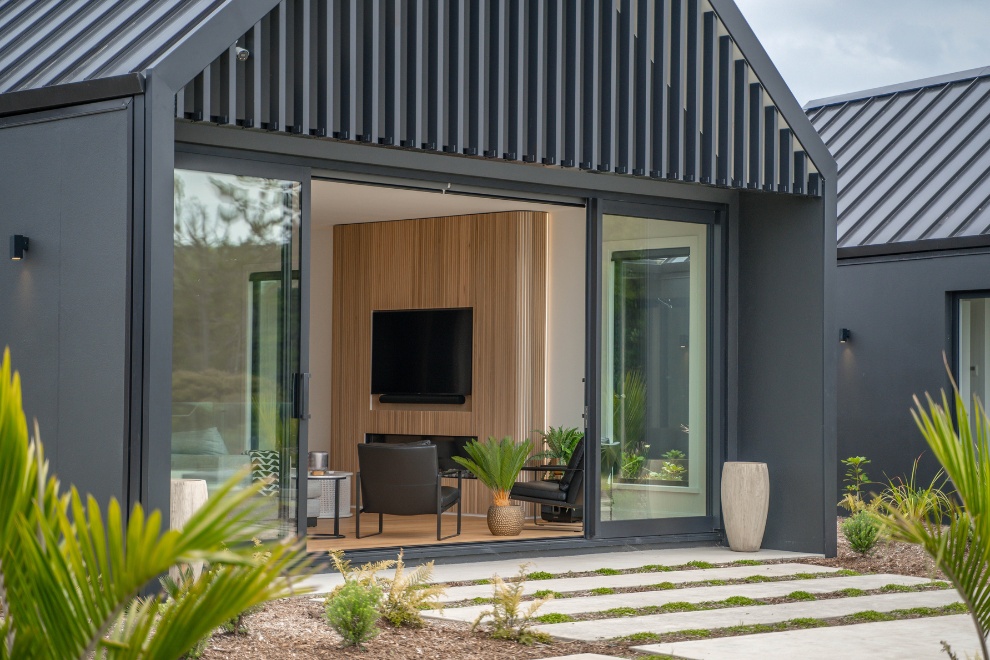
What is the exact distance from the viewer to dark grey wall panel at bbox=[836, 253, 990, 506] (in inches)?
457

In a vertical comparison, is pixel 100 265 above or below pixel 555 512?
above

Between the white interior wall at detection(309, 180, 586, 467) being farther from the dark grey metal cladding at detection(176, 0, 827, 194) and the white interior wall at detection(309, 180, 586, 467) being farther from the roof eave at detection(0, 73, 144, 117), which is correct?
the roof eave at detection(0, 73, 144, 117)

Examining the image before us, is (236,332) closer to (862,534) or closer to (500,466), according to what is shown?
(500,466)

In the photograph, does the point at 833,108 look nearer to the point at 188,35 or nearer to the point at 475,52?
the point at 475,52

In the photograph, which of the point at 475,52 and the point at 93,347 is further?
the point at 475,52

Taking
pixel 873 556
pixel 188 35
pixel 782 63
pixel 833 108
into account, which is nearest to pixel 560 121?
pixel 188 35

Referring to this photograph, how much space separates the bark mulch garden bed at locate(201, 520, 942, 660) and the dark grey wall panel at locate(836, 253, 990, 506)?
7.10 meters

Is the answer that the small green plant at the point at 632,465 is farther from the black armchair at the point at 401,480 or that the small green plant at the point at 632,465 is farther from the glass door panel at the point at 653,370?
the black armchair at the point at 401,480

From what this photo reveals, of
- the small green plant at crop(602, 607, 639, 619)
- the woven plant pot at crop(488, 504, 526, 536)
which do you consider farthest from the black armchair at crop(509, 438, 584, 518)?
the small green plant at crop(602, 607, 639, 619)

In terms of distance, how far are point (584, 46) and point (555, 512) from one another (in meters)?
5.03

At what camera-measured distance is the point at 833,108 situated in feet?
50.8

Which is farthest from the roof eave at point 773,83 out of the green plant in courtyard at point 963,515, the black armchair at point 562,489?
the green plant in courtyard at point 963,515

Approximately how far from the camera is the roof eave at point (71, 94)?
6152mm

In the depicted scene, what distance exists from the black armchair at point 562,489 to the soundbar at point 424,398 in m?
1.95
